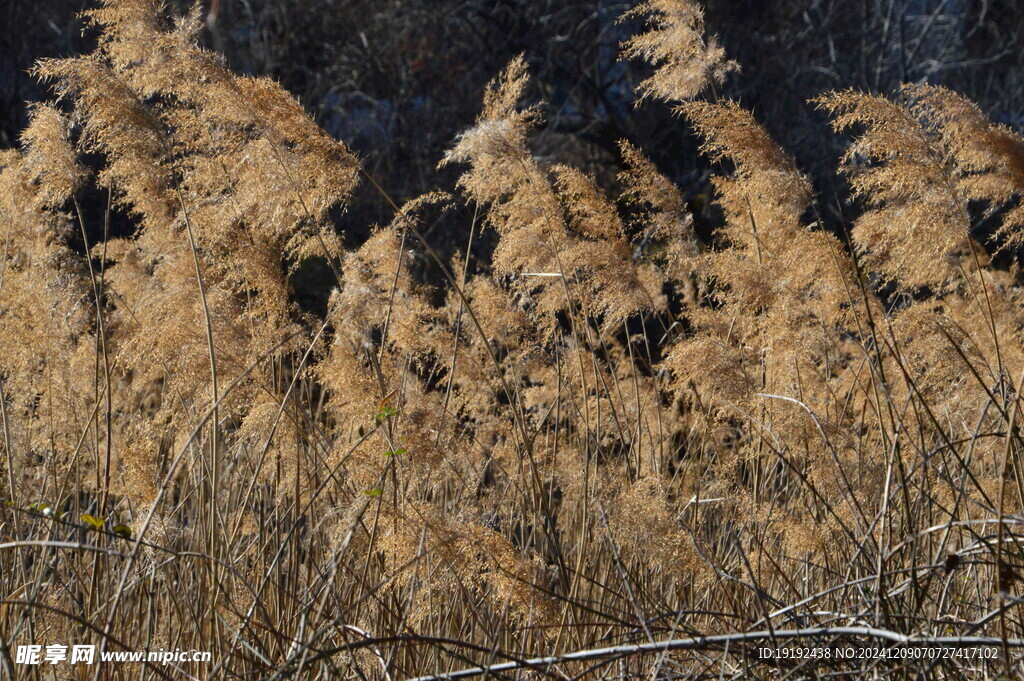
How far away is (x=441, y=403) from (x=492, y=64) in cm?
821

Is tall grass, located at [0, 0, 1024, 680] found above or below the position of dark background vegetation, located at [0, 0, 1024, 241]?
below

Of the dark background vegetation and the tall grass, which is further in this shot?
the dark background vegetation

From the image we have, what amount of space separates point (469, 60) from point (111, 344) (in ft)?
24.5

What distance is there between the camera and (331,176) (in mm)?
2293

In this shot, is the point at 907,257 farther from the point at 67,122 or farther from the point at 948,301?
the point at 67,122

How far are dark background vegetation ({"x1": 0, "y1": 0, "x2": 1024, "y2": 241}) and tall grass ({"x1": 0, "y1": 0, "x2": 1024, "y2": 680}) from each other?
701 cm

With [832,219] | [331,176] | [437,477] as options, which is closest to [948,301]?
[437,477]

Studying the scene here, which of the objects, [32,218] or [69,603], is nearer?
[69,603]

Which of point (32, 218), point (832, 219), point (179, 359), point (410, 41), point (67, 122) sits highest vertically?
point (410, 41)

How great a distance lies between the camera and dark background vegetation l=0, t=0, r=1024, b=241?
33.3ft

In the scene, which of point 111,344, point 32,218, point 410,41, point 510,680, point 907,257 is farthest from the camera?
point 410,41

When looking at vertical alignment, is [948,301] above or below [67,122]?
below

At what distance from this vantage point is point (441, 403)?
275 cm

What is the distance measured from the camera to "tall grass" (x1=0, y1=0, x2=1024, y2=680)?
2062 millimetres
